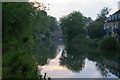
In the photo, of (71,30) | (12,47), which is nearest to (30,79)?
(12,47)

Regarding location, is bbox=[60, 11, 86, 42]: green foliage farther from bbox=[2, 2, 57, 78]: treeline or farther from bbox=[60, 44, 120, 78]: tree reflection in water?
bbox=[2, 2, 57, 78]: treeline

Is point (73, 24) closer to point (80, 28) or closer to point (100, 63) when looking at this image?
point (80, 28)

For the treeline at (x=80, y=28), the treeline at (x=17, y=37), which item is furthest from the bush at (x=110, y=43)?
the treeline at (x=17, y=37)

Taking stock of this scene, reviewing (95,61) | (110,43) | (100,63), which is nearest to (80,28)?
(110,43)

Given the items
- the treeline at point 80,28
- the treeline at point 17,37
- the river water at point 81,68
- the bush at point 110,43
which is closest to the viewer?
the treeline at point 17,37

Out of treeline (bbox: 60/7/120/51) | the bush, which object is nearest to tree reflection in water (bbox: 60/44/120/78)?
the bush

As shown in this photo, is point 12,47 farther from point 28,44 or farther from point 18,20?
point 28,44

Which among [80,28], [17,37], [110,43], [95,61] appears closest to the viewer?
[17,37]

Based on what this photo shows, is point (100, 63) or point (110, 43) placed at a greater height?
point (110, 43)

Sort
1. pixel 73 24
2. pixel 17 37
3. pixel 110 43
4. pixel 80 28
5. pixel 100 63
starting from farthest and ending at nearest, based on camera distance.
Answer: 1. pixel 73 24
2. pixel 80 28
3. pixel 110 43
4. pixel 100 63
5. pixel 17 37

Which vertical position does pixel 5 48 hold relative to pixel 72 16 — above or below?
below

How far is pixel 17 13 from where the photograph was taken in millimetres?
19750

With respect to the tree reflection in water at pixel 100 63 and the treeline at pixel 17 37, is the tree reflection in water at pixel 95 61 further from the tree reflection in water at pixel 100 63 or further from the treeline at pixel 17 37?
the treeline at pixel 17 37

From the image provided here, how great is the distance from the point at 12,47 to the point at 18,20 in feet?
6.55
